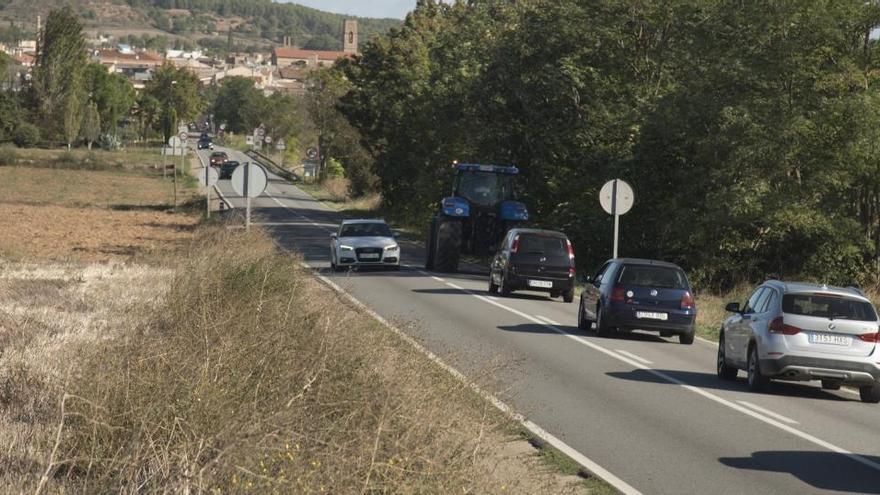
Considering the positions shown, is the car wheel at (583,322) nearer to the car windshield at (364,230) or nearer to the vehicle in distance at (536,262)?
the vehicle in distance at (536,262)

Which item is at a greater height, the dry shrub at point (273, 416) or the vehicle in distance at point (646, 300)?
the dry shrub at point (273, 416)

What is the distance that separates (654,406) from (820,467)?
3854 mm

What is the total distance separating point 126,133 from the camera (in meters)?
198

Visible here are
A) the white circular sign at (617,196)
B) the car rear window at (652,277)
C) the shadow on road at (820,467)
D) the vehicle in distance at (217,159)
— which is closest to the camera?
the shadow on road at (820,467)

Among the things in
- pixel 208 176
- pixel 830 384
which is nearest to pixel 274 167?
pixel 208 176

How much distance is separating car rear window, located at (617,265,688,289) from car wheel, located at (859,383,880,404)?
256 inches

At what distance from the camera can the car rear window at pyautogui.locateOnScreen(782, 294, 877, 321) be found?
18.6 meters

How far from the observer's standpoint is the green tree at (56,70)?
6029 inches

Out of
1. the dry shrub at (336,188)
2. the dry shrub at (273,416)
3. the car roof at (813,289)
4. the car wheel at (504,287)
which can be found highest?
the car roof at (813,289)

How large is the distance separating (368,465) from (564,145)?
40.2m

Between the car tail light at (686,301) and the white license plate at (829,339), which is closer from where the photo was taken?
the white license plate at (829,339)

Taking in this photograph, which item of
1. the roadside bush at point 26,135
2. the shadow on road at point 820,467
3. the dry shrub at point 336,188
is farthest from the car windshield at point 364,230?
the roadside bush at point 26,135

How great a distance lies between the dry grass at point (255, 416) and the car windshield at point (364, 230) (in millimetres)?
25545

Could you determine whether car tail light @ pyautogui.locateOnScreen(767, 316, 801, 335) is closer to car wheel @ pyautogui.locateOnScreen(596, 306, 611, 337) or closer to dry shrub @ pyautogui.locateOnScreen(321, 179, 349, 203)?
car wheel @ pyautogui.locateOnScreen(596, 306, 611, 337)
